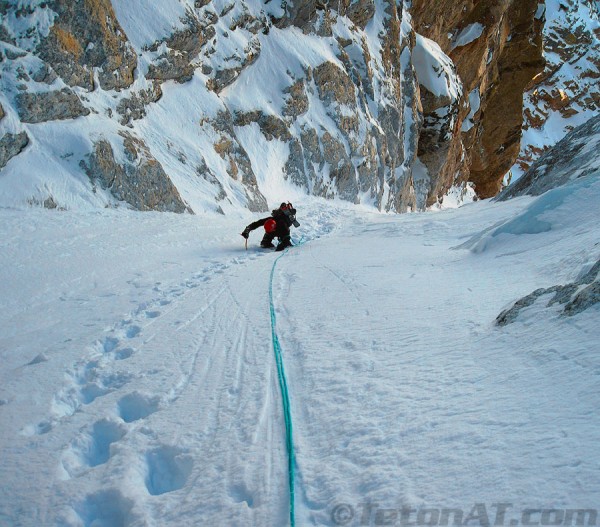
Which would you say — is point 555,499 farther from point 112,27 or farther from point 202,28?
point 202,28

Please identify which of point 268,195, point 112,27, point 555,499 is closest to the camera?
point 555,499

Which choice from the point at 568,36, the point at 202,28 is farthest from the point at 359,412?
the point at 568,36

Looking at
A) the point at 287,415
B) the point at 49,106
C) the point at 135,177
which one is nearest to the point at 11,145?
the point at 49,106

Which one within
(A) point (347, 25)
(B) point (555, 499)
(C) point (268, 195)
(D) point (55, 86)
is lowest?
(B) point (555, 499)

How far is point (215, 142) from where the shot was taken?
14406 millimetres

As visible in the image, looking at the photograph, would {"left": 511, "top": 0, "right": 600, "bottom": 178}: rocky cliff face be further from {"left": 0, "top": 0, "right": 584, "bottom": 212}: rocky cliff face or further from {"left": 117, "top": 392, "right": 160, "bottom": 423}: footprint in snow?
{"left": 117, "top": 392, "right": 160, "bottom": 423}: footprint in snow

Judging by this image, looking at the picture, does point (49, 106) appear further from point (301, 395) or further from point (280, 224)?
point (301, 395)

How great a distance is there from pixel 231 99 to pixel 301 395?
15.6 m

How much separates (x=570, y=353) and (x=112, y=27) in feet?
42.3

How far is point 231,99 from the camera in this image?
16453 millimetres

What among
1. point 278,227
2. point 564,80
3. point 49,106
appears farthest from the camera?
point 564,80

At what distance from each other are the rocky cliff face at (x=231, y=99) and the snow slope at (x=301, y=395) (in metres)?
5.26

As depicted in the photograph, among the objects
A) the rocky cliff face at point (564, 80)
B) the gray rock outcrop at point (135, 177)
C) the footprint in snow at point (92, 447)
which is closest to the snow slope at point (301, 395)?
the footprint in snow at point (92, 447)

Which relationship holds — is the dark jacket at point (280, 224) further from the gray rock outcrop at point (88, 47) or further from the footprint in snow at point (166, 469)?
the footprint in snow at point (166, 469)
